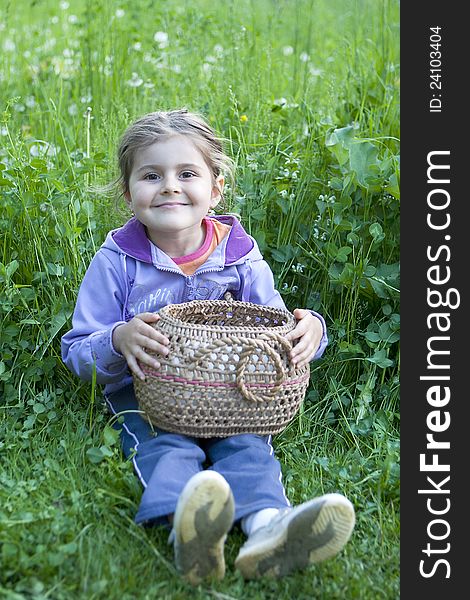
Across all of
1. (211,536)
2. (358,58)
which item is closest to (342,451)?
(211,536)

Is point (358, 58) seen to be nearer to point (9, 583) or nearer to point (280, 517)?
point (280, 517)

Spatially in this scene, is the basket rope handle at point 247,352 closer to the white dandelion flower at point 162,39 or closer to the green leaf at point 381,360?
the green leaf at point 381,360

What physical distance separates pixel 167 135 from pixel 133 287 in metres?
0.48

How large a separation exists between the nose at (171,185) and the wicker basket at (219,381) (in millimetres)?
405

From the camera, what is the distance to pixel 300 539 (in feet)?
6.81

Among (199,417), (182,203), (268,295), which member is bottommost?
(199,417)

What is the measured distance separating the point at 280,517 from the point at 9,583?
25.3 inches

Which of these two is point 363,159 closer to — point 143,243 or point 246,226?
point 246,226

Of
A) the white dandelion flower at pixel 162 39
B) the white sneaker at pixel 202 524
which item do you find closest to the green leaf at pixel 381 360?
the white sneaker at pixel 202 524

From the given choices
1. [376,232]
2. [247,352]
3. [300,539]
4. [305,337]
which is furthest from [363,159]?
[300,539]

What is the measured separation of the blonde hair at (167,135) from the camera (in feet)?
9.18

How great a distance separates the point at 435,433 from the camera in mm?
2670

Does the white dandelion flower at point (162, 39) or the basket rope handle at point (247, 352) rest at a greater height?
the white dandelion flower at point (162, 39)

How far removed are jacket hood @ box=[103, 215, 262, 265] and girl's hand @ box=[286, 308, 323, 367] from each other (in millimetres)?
326
